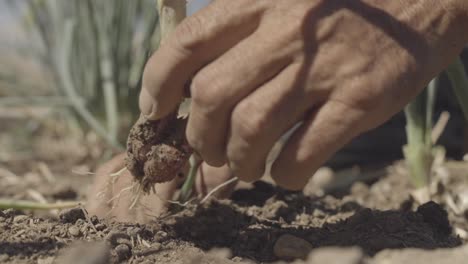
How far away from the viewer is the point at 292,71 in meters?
0.92

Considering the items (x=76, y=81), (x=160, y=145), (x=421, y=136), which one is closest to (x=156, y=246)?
(x=160, y=145)

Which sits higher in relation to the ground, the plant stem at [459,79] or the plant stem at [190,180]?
the plant stem at [459,79]

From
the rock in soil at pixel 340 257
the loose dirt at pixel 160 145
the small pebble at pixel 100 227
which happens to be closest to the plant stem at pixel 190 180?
the loose dirt at pixel 160 145

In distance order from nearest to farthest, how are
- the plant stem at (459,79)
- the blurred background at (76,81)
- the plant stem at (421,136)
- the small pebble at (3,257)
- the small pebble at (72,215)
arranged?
the small pebble at (3,257)
the small pebble at (72,215)
the plant stem at (459,79)
the plant stem at (421,136)
the blurred background at (76,81)

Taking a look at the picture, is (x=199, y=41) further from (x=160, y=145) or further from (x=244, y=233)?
(x=244, y=233)

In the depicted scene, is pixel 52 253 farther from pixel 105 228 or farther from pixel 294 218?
pixel 294 218

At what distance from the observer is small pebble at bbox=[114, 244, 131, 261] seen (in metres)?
0.95

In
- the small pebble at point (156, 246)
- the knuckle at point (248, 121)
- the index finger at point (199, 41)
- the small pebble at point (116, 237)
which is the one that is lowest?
the small pebble at point (156, 246)

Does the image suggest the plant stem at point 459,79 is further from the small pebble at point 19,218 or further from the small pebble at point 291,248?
the small pebble at point 19,218

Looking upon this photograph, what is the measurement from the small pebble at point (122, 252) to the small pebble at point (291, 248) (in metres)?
0.23

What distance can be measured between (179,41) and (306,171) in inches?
10.0

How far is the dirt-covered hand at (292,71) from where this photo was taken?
3.03ft

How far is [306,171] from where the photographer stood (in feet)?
3.22

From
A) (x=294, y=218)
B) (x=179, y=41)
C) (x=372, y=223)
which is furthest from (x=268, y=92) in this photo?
(x=294, y=218)
